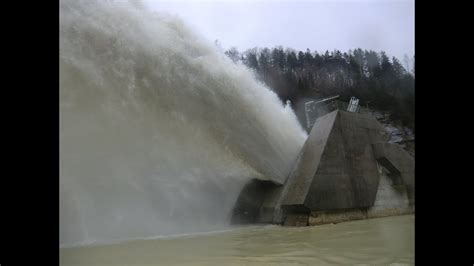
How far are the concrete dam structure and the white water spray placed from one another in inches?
26.8

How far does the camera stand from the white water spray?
30.8 ft

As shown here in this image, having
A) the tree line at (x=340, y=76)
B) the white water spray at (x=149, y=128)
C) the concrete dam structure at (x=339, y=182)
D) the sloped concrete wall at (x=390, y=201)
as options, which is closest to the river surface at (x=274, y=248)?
the concrete dam structure at (x=339, y=182)

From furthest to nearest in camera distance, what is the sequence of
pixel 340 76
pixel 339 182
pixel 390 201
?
pixel 340 76
pixel 390 201
pixel 339 182

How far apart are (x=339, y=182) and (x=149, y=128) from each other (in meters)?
5.03

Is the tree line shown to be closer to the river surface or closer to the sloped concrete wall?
the sloped concrete wall

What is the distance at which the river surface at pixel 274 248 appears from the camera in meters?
6.32

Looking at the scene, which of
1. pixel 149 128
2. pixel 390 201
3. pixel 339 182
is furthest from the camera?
pixel 390 201

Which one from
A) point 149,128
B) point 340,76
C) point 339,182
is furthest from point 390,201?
point 149,128

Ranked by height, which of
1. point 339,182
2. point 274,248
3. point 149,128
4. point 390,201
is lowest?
point 274,248

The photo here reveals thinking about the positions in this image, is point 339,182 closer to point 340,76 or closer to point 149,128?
point 340,76

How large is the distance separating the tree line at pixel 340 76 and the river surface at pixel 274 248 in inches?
141

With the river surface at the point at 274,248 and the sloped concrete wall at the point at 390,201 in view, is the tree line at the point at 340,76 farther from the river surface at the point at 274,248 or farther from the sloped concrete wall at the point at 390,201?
the river surface at the point at 274,248

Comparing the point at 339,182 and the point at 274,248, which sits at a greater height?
the point at 339,182

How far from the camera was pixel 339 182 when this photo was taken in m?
10.4
